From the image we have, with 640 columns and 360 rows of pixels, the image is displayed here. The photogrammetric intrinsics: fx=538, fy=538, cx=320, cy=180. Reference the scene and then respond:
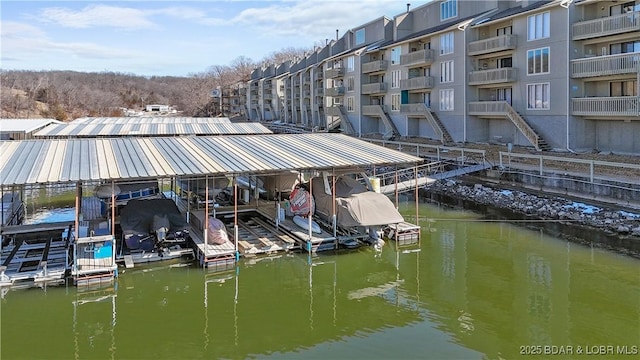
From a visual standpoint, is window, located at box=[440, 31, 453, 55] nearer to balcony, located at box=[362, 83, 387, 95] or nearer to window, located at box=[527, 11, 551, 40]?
window, located at box=[527, 11, 551, 40]

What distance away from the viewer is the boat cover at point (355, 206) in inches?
766

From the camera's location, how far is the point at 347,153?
852 inches

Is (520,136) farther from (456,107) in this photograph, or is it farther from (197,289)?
(197,289)

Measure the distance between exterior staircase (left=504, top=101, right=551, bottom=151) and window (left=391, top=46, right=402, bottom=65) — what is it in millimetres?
16426

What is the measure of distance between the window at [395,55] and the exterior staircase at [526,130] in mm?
16426

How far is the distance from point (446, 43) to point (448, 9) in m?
7.91

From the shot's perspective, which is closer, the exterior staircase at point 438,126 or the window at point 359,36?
the exterior staircase at point 438,126

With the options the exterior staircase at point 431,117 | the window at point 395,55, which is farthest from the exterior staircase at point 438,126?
the window at point 395,55

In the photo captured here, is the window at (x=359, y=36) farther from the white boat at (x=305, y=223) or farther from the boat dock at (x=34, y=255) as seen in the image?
the boat dock at (x=34, y=255)

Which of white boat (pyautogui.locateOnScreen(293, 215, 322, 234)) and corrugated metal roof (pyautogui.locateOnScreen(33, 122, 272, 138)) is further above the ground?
corrugated metal roof (pyautogui.locateOnScreen(33, 122, 272, 138))

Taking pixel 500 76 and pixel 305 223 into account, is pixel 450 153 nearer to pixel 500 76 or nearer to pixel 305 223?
pixel 500 76

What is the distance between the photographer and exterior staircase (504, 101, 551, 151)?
34281 mm

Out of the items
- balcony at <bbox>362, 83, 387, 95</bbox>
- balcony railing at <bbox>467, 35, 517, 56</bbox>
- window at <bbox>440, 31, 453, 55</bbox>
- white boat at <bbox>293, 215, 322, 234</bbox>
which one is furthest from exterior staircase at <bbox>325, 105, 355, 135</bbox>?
white boat at <bbox>293, 215, 322, 234</bbox>

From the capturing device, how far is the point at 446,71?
4419 centimetres
